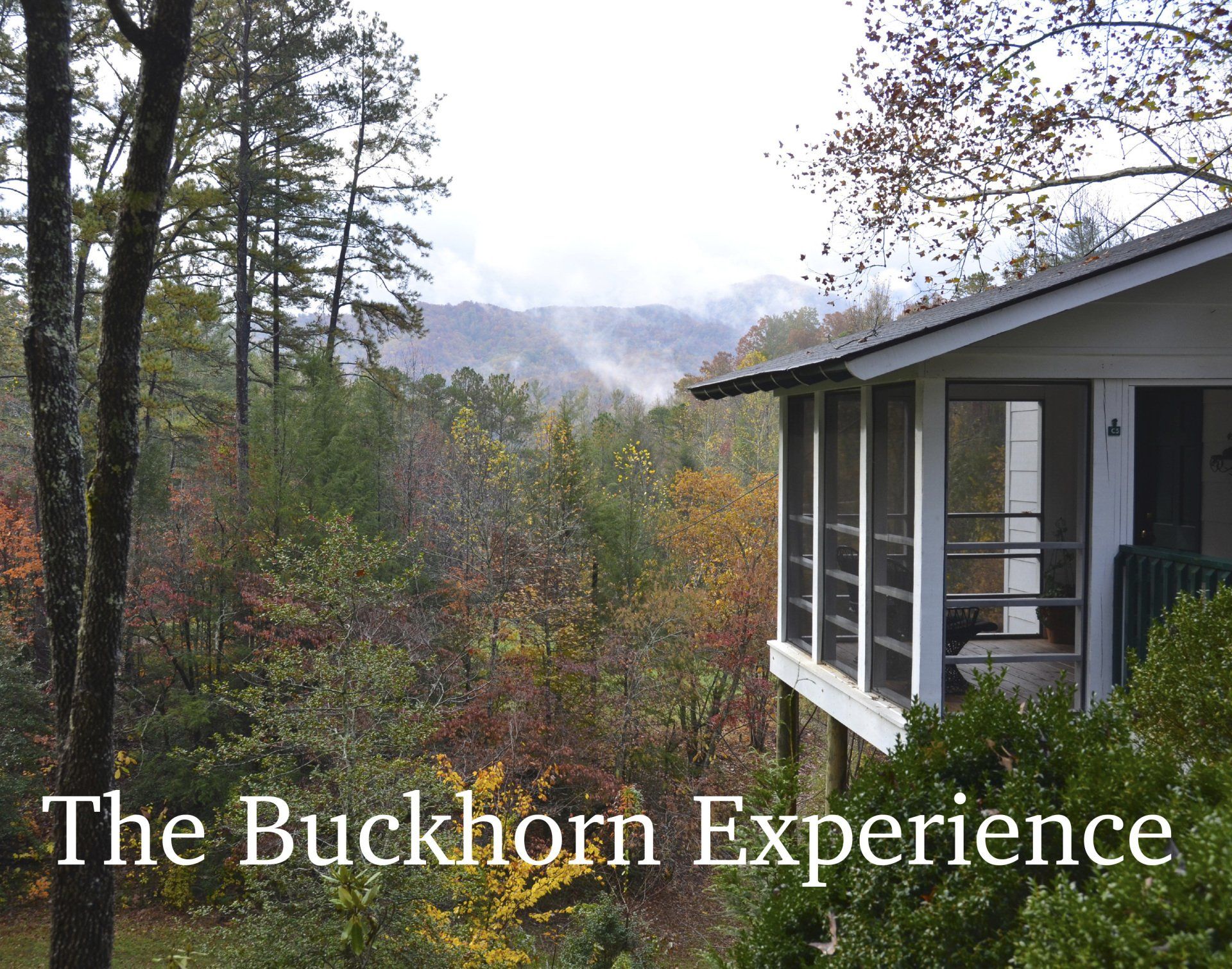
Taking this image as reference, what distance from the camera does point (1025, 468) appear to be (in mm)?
6531

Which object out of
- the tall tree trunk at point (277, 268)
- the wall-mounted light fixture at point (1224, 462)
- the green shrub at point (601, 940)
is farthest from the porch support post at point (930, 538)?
the tall tree trunk at point (277, 268)

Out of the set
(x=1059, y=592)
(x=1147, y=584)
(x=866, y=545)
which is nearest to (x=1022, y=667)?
(x=1059, y=592)

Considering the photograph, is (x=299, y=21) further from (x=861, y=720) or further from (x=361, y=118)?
(x=861, y=720)

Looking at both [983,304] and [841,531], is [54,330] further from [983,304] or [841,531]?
[983,304]

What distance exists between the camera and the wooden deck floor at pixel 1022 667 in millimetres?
5312

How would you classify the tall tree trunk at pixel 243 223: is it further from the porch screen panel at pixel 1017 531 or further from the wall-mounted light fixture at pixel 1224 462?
the wall-mounted light fixture at pixel 1224 462

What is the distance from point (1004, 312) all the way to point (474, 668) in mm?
12763

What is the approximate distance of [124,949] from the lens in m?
12.7

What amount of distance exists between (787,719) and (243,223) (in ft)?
44.9

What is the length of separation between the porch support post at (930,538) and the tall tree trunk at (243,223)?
13.7m

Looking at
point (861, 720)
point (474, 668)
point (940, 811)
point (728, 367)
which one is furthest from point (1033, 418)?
point (728, 367)

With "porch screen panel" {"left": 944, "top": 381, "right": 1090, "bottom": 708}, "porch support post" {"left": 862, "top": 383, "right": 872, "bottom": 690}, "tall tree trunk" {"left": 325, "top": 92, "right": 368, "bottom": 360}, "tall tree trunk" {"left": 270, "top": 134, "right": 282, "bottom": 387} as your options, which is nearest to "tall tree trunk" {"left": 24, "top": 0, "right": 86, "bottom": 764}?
"porch support post" {"left": 862, "top": 383, "right": 872, "bottom": 690}

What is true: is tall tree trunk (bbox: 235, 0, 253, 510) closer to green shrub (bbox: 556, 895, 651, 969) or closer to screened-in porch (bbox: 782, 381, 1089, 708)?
green shrub (bbox: 556, 895, 651, 969)

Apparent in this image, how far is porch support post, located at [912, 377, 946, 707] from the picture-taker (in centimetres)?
489
